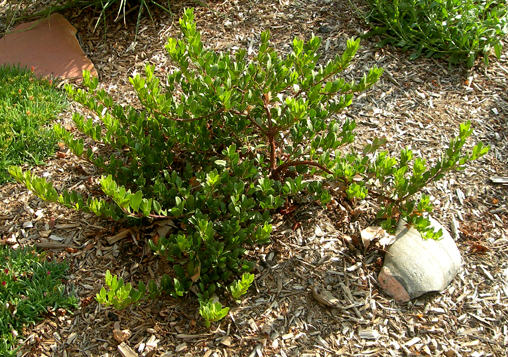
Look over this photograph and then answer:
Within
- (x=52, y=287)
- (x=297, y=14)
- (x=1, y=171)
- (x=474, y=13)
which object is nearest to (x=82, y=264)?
(x=52, y=287)

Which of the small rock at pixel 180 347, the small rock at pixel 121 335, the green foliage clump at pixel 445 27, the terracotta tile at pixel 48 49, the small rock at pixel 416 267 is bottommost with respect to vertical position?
the small rock at pixel 416 267

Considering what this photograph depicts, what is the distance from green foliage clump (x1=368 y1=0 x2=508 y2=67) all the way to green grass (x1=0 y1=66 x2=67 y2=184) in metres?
2.77

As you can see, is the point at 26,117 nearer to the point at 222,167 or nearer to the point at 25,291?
the point at 25,291

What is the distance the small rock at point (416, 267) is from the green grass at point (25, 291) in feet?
5.66

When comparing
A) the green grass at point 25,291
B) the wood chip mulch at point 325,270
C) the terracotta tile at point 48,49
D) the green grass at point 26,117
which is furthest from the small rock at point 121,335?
the terracotta tile at point 48,49

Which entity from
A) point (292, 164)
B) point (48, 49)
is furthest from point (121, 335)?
point (48, 49)

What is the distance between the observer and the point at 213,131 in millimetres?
2805

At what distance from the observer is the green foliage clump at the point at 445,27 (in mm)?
3801

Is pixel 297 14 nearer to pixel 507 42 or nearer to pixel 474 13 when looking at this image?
pixel 474 13

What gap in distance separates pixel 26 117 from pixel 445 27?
11.0 ft

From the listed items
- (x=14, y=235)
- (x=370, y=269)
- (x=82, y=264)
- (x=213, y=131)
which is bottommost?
(x=370, y=269)

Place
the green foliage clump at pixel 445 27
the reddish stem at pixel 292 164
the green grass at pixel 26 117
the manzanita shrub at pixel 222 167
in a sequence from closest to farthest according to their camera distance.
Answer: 1. the manzanita shrub at pixel 222 167
2. the reddish stem at pixel 292 164
3. the green grass at pixel 26 117
4. the green foliage clump at pixel 445 27

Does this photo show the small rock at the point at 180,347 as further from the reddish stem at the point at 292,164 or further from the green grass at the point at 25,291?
the reddish stem at the point at 292,164

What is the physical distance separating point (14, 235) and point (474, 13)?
12.4 ft
